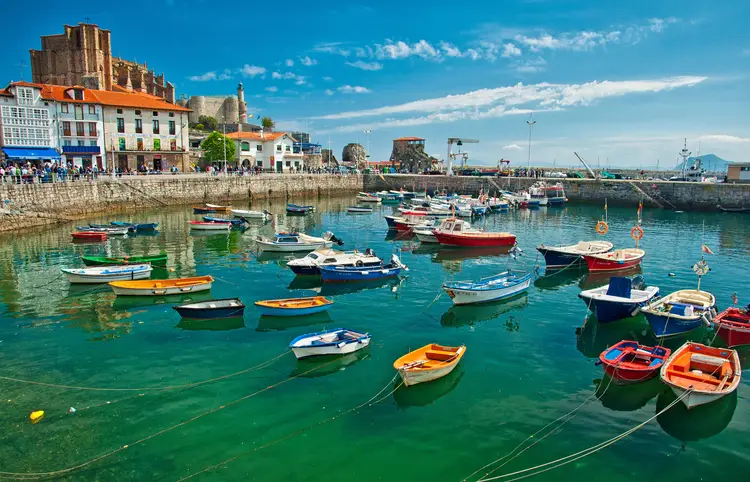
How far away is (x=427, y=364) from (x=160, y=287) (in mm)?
15908

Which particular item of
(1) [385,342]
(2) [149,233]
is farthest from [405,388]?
(2) [149,233]

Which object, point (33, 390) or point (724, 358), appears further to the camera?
point (724, 358)

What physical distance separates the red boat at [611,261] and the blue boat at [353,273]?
44.4 feet

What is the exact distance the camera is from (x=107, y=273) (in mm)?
27531

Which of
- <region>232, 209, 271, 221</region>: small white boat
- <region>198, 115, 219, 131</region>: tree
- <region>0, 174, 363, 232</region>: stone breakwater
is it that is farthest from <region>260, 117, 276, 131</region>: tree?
<region>232, 209, 271, 221</region>: small white boat

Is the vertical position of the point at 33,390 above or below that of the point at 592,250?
below

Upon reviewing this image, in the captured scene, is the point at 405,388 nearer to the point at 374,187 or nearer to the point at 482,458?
the point at 482,458

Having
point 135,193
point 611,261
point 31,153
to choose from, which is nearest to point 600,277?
point 611,261

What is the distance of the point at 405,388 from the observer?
16406 mm

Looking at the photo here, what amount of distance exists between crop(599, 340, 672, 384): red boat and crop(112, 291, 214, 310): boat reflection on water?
1856cm

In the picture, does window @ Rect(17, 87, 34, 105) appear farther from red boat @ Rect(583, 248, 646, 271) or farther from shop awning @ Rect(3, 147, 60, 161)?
red boat @ Rect(583, 248, 646, 271)

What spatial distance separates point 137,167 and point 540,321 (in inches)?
2501

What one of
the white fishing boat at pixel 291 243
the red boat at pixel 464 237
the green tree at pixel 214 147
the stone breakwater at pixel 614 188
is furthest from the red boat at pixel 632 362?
the green tree at pixel 214 147

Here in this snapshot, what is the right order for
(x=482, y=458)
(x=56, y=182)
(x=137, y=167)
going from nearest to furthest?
1. (x=482, y=458)
2. (x=56, y=182)
3. (x=137, y=167)
